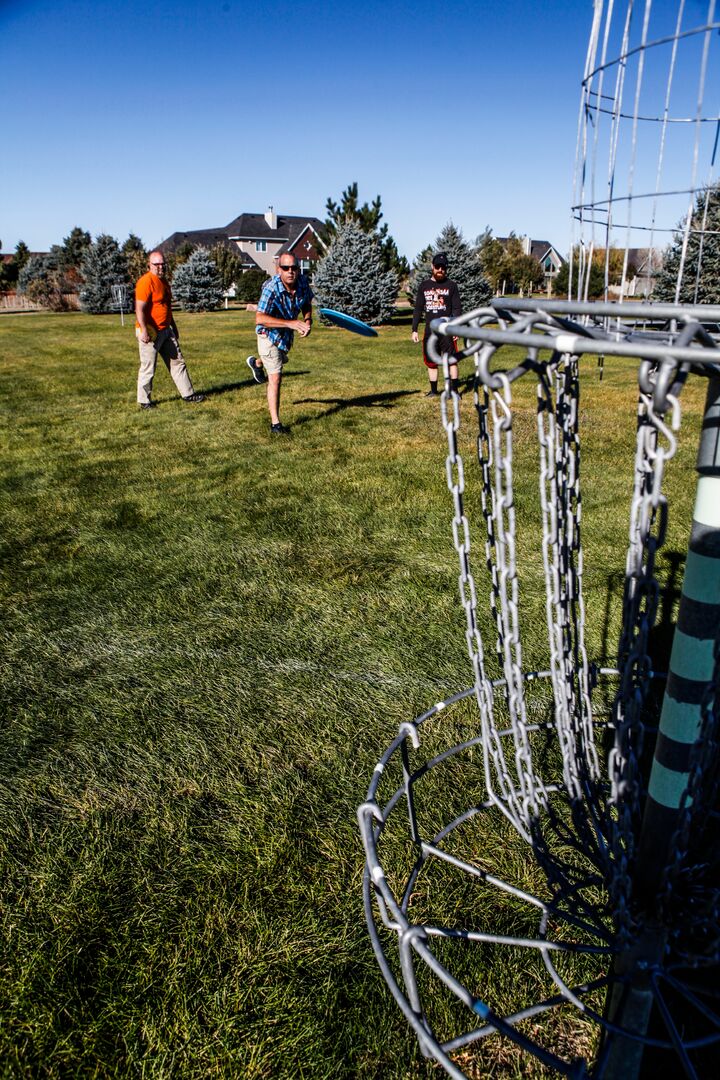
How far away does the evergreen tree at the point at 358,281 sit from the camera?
72.9 feet

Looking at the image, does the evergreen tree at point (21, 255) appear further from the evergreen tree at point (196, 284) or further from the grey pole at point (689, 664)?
the grey pole at point (689, 664)

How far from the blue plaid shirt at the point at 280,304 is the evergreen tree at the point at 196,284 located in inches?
983

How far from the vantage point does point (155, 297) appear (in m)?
9.21

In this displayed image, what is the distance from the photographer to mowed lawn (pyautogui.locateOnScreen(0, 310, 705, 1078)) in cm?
211

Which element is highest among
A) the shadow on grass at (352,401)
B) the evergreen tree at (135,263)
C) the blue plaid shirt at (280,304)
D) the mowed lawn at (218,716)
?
the evergreen tree at (135,263)

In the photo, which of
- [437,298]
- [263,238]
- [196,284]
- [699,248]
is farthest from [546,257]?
[699,248]

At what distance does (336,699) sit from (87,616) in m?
1.80

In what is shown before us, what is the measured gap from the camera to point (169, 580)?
4.79 metres

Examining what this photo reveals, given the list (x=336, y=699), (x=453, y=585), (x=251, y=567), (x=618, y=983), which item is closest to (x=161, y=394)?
(x=251, y=567)

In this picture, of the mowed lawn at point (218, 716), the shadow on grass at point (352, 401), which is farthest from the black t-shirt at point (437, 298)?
the mowed lawn at point (218, 716)

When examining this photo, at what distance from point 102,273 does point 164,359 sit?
25.3m

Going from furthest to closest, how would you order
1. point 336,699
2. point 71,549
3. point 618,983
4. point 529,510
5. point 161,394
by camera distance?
point 161,394 → point 529,510 → point 71,549 → point 336,699 → point 618,983

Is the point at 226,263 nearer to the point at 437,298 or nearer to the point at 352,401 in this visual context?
the point at 437,298

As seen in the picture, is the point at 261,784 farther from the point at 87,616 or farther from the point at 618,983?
the point at 87,616
